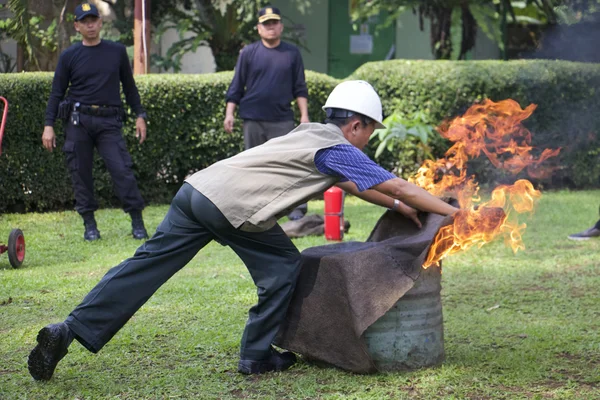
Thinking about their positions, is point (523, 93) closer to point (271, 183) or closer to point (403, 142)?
point (403, 142)

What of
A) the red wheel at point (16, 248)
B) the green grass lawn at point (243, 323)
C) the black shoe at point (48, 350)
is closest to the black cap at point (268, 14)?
the green grass lawn at point (243, 323)

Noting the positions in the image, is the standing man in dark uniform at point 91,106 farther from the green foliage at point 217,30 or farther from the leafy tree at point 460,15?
the leafy tree at point 460,15

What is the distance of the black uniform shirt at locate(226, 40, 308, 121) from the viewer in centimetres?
1024

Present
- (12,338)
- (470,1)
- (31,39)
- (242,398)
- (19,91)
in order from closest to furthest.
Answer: (242,398) < (12,338) < (19,91) < (31,39) < (470,1)

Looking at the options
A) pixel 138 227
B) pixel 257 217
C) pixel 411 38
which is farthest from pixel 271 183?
pixel 411 38

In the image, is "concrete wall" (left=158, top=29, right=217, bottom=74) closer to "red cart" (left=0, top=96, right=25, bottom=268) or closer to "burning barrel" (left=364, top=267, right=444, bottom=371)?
"red cart" (left=0, top=96, right=25, bottom=268)

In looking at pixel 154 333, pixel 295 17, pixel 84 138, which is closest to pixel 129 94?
pixel 84 138

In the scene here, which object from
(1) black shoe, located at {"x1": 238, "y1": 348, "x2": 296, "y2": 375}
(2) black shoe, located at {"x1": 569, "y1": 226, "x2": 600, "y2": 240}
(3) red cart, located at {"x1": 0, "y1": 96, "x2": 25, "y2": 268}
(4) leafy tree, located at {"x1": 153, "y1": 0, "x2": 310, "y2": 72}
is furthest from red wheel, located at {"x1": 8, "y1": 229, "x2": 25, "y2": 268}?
(4) leafy tree, located at {"x1": 153, "y1": 0, "x2": 310, "y2": 72}

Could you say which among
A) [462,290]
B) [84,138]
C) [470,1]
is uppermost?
[470,1]

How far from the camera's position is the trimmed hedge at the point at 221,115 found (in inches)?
449

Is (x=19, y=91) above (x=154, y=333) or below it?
above

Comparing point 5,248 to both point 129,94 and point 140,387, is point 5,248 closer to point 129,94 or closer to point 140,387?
point 129,94

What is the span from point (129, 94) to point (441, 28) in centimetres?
843

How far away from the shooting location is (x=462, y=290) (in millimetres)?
7352
